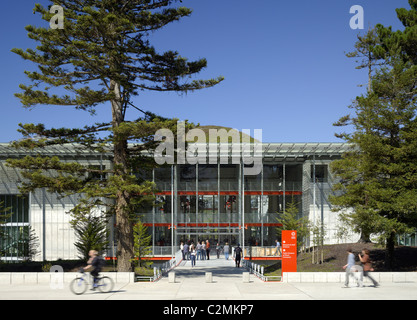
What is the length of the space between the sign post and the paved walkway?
4.91 feet

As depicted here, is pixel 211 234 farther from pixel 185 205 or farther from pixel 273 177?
pixel 273 177

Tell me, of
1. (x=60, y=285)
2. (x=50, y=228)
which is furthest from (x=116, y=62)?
(x=50, y=228)

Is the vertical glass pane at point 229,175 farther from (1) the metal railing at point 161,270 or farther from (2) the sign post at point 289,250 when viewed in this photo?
(2) the sign post at point 289,250

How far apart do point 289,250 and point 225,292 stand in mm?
5045

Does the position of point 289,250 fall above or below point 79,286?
above

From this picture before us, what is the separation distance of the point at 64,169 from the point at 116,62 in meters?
5.02

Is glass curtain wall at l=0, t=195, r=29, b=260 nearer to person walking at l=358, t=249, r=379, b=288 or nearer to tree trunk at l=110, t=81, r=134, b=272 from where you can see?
tree trunk at l=110, t=81, r=134, b=272

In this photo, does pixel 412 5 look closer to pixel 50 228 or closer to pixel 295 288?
pixel 295 288

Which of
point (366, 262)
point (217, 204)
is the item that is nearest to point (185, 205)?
point (217, 204)

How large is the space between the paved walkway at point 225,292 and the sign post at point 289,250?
59.0 inches

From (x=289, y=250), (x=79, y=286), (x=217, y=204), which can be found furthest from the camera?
(x=217, y=204)

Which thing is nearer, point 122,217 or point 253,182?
point 122,217

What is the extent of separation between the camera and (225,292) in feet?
54.6

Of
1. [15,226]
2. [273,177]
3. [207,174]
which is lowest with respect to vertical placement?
[15,226]
